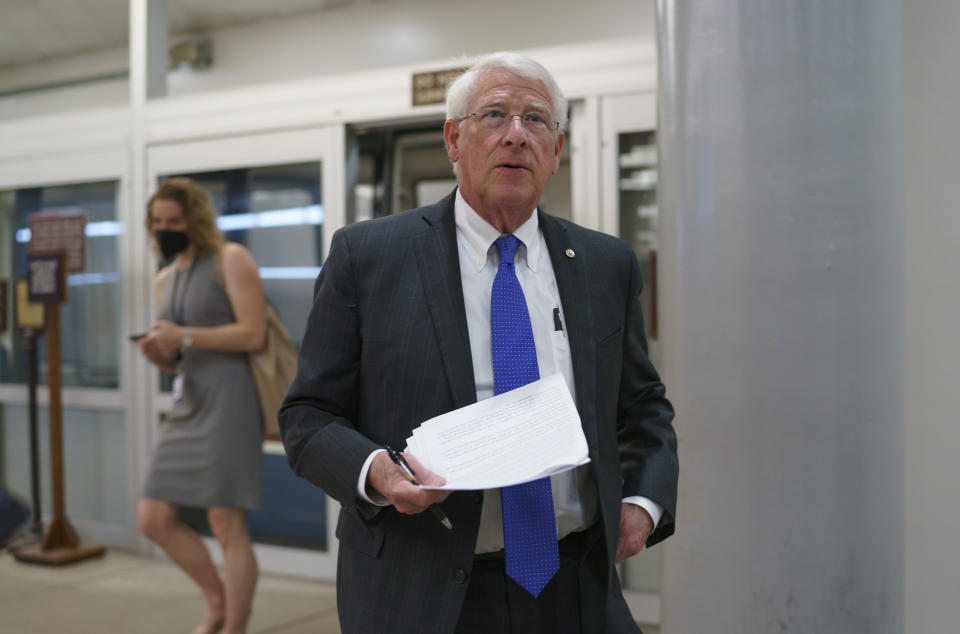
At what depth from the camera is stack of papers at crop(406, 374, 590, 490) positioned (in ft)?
4.33

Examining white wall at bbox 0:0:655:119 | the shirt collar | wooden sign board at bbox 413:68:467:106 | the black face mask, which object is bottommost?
the shirt collar

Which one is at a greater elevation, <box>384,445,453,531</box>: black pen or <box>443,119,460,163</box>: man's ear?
<box>443,119,460,163</box>: man's ear

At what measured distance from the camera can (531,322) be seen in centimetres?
164

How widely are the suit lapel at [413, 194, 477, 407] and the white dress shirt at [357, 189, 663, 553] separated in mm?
37

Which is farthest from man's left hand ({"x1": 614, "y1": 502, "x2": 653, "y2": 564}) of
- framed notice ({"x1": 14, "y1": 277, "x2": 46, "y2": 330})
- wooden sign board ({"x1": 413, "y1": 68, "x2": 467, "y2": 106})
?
framed notice ({"x1": 14, "y1": 277, "x2": 46, "y2": 330})

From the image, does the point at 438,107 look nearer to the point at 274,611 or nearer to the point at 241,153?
the point at 241,153

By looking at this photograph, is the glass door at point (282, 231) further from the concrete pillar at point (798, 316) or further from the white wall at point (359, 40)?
the concrete pillar at point (798, 316)

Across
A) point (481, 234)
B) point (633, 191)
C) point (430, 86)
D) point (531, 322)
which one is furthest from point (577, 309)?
point (430, 86)

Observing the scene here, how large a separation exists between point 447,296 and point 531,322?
17 centimetres

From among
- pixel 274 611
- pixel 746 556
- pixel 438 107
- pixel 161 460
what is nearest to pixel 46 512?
pixel 274 611

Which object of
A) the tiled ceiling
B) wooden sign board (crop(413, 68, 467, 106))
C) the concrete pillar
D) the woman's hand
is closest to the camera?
the concrete pillar

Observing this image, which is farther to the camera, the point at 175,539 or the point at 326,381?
the point at 175,539

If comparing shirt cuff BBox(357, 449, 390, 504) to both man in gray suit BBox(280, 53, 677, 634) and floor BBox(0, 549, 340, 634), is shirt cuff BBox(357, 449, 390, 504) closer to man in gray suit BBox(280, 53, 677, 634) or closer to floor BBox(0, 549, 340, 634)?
man in gray suit BBox(280, 53, 677, 634)

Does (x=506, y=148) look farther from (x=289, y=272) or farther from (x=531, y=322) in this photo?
(x=289, y=272)
